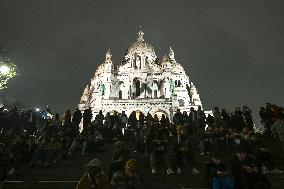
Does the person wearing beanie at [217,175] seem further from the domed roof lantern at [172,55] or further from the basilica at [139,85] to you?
the domed roof lantern at [172,55]

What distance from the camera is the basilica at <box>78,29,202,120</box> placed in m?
49.1

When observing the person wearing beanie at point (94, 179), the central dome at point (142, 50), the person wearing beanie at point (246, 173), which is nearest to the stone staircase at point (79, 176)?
the person wearing beanie at point (246, 173)

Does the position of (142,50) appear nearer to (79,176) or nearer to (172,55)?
(172,55)

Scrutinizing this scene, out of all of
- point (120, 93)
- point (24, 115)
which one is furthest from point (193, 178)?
point (120, 93)

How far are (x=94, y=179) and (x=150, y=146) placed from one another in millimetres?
7779

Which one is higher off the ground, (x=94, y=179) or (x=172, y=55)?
(x=172, y=55)

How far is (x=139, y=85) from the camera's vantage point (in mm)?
56000

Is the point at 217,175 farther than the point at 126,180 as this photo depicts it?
Yes

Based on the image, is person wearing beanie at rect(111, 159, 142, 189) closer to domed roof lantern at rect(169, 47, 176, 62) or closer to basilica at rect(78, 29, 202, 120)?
basilica at rect(78, 29, 202, 120)

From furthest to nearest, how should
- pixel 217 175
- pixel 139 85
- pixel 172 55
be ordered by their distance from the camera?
pixel 172 55, pixel 139 85, pixel 217 175

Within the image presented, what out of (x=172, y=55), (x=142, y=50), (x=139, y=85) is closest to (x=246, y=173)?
(x=139, y=85)

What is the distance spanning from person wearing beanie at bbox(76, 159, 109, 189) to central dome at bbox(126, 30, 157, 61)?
5152 cm

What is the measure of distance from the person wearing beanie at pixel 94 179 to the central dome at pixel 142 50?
169 ft

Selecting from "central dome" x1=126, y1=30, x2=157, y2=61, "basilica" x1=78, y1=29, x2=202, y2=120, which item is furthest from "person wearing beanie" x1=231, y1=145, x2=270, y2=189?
"central dome" x1=126, y1=30, x2=157, y2=61
